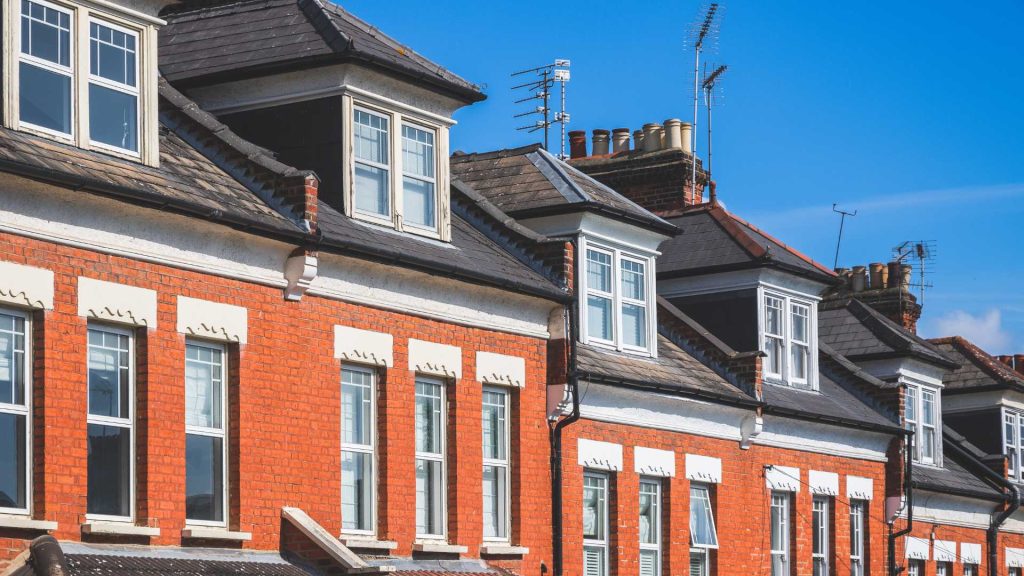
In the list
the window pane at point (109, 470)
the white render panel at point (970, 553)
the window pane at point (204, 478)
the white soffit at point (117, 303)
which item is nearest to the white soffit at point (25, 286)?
the white soffit at point (117, 303)

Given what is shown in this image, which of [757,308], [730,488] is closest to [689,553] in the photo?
[730,488]

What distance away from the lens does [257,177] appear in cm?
2214

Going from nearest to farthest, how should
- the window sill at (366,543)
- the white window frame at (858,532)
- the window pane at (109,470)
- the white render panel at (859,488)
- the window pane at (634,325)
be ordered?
the window pane at (109,470) < the window sill at (366,543) < the window pane at (634,325) < the white render panel at (859,488) < the white window frame at (858,532)

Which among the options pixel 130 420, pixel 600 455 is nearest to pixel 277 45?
pixel 130 420

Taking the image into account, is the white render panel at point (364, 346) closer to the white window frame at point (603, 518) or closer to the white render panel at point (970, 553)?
the white window frame at point (603, 518)

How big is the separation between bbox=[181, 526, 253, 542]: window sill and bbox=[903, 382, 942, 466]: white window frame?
2057 cm

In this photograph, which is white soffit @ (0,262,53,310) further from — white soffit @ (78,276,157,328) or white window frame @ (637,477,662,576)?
white window frame @ (637,477,662,576)

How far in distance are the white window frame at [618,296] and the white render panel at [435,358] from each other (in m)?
3.99

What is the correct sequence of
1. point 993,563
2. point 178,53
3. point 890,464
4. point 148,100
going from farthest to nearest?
point 993,563 < point 890,464 < point 178,53 < point 148,100

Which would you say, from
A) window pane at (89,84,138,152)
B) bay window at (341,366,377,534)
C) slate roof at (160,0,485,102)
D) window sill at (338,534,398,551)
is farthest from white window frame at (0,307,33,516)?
slate roof at (160,0,485,102)

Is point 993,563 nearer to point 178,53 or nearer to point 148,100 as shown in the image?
point 178,53

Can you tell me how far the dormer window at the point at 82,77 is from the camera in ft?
62.8

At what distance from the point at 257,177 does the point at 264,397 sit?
2.78m

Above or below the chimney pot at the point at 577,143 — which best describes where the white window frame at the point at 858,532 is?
below
